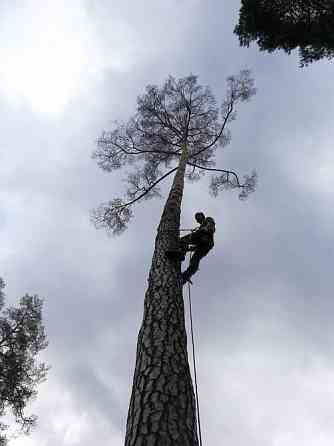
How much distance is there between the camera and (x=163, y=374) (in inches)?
140

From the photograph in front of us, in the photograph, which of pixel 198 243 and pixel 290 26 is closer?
pixel 198 243

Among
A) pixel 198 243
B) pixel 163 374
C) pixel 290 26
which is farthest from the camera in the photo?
pixel 290 26

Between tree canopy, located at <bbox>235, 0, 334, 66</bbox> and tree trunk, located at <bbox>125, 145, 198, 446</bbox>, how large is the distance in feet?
26.6

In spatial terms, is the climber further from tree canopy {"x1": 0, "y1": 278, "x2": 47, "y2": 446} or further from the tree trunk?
tree canopy {"x1": 0, "y1": 278, "x2": 47, "y2": 446}

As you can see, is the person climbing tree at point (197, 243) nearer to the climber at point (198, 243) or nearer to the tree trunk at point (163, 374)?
the climber at point (198, 243)

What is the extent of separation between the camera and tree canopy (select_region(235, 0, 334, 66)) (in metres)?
9.54

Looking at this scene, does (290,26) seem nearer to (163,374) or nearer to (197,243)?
(197,243)

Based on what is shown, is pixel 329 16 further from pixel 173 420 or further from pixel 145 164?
pixel 173 420

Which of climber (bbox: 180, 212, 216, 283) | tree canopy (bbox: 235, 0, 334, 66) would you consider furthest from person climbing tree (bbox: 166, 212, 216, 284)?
tree canopy (bbox: 235, 0, 334, 66)

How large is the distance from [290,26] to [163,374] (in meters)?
10.2

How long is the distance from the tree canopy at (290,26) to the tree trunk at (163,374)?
26.6 feet

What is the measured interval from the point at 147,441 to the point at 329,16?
10733 millimetres

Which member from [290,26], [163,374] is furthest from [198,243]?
[290,26]

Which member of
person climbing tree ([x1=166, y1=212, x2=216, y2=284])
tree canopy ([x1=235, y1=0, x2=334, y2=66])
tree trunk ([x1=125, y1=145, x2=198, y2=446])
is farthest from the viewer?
tree canopy ([x1=235, y1=0, x2=334, y2=66])
